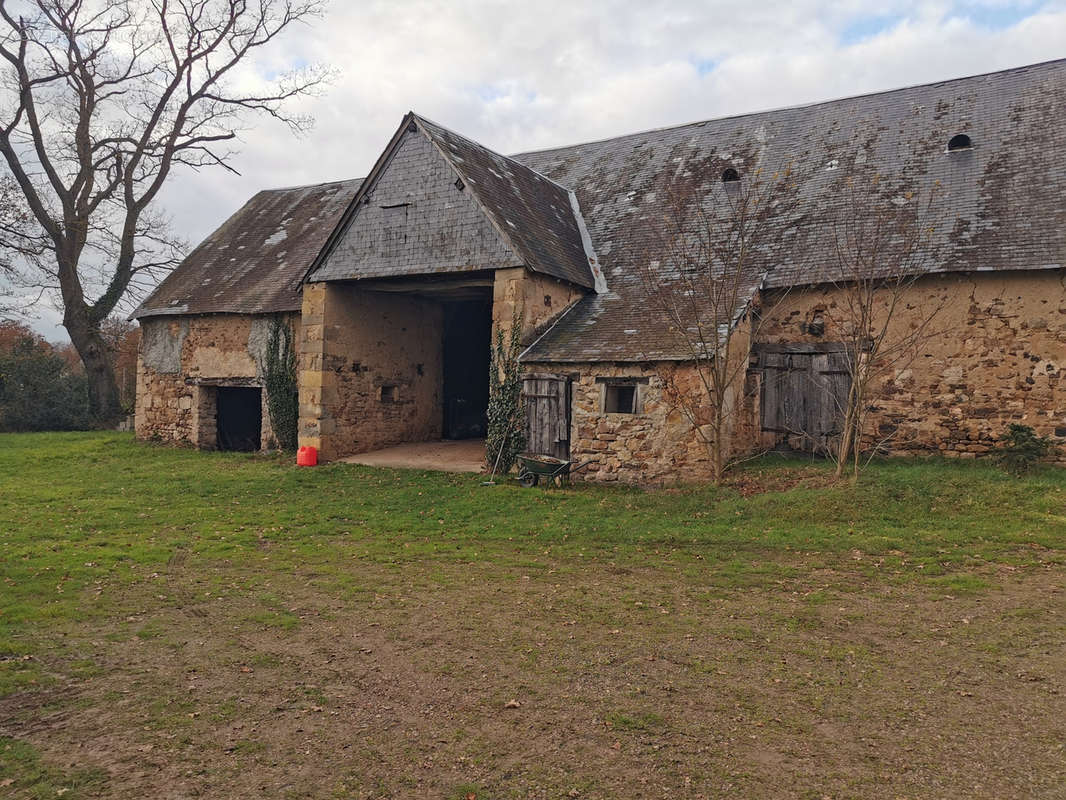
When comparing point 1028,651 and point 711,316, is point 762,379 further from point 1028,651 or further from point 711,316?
point 1028,651

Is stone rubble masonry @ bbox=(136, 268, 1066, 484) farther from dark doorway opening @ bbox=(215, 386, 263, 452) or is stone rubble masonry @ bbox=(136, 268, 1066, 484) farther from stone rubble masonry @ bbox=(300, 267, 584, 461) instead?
dark doorway opening @ bbox=(215, 386, 263, 452)

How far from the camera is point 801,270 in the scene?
589 inches

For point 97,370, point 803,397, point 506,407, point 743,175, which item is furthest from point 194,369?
point 803,397

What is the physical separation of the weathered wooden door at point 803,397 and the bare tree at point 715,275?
0.61 m

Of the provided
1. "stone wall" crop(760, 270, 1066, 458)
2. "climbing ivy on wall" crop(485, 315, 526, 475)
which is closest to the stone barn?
"stone wall" crop(760, 270, 1066, 458)

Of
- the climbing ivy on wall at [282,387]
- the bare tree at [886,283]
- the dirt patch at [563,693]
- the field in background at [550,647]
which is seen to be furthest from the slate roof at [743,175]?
the dirt patch at [563,693]

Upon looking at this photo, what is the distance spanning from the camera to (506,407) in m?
14.9

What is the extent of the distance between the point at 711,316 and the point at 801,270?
2.37m

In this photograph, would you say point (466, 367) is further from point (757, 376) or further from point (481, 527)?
point (481, 527)

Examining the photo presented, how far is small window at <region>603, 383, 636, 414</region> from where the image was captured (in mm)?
13875

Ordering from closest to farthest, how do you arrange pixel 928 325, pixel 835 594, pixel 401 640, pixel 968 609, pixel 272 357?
1. pixel 401 640
2. pixel 968 609
3. pixel 835 594
4. pixel 928 325
5. pixel 272 357

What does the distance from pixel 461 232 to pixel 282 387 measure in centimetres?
646

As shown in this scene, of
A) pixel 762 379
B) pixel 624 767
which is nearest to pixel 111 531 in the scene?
pixel 624 767

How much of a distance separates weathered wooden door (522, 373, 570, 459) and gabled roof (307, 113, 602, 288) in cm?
217
